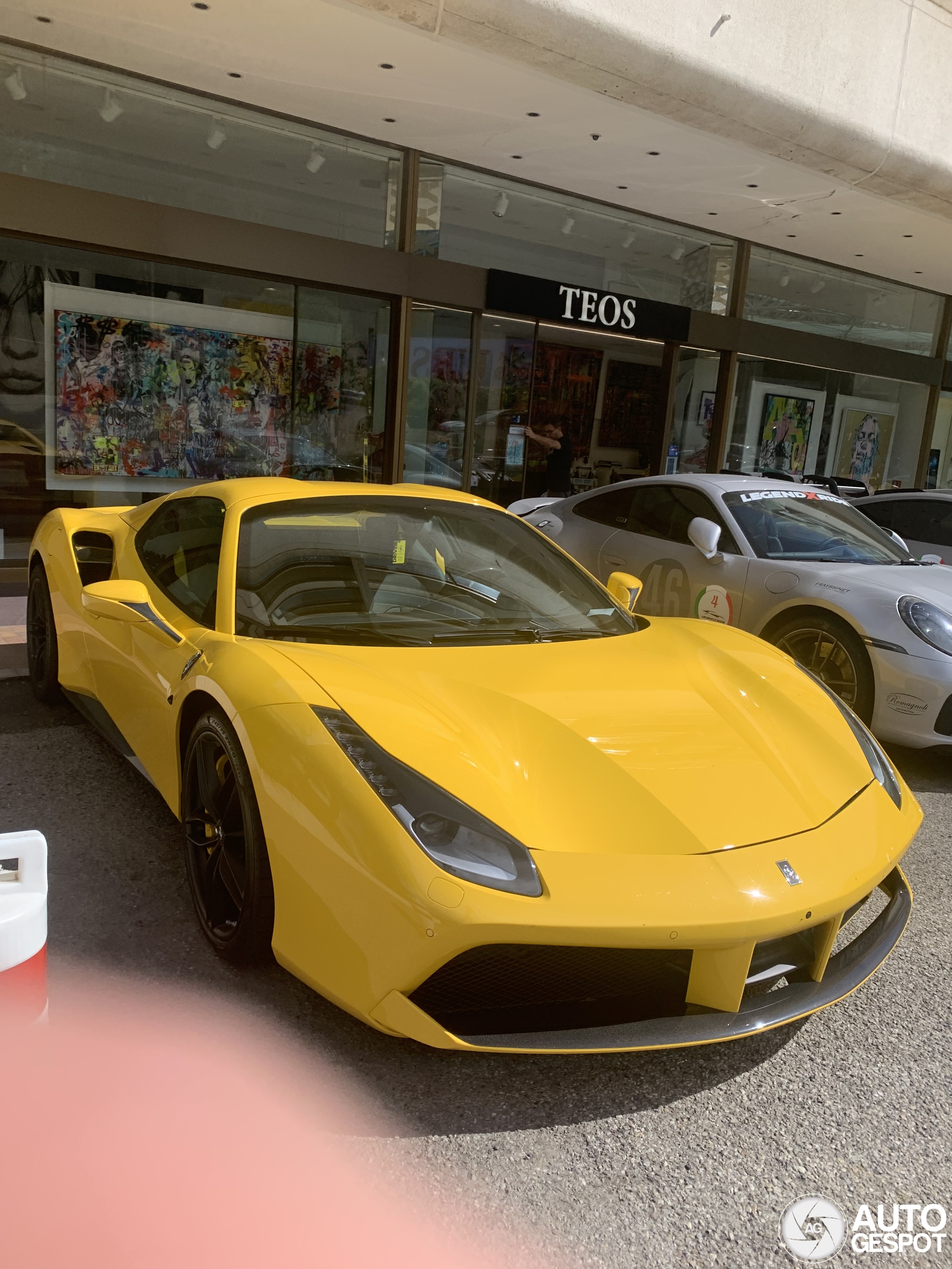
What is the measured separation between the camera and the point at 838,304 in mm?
13836

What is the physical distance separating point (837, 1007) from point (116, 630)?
8.38 ft

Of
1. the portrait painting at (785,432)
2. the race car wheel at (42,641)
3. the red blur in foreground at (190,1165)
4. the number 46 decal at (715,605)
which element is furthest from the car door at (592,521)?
the portrait painting at (785,432)

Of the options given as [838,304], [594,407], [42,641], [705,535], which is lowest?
[42,641]

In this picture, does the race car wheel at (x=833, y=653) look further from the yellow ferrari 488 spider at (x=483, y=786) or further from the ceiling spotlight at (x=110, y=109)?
the ceiling spotlight at (x=110, y=109)

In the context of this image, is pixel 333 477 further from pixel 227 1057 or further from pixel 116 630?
pixel 227 1057

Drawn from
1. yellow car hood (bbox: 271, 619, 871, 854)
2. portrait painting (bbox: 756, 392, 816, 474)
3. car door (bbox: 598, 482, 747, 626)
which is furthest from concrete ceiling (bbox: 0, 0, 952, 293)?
yellow car hood (bbox: 271, 619, 871, 854)

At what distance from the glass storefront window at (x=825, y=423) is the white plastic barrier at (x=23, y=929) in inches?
503

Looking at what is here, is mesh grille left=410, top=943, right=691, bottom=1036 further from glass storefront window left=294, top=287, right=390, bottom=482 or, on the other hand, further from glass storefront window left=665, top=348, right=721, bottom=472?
glass storefront window left=665, top=348, right=721, bottom=472

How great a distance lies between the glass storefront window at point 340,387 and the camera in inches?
382

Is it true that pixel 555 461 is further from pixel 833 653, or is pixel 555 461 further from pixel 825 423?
pixel 833 653

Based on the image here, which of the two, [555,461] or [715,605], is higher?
[555,461]

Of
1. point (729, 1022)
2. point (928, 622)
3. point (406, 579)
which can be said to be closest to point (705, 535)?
point (928, 622)

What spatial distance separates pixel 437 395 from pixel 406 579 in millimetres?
7625

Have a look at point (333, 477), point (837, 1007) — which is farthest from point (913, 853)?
point (333, 477)
